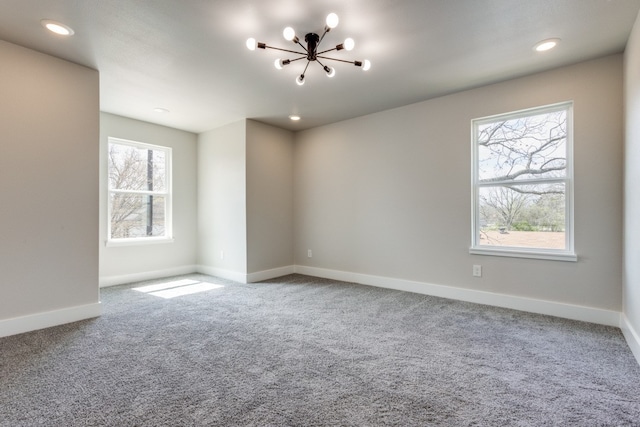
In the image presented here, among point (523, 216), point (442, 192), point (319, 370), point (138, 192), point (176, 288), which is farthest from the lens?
point (138, 192)

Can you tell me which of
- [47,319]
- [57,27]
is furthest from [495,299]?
[57,27]

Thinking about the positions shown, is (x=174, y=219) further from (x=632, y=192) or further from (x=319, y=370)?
(x=632, y=192)

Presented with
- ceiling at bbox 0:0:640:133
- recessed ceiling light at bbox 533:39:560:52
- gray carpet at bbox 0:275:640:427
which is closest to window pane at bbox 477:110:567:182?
ceiling at bbox 0:0:640:133

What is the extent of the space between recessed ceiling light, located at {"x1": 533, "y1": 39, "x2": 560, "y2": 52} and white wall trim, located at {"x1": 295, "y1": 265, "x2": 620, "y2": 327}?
2.44m

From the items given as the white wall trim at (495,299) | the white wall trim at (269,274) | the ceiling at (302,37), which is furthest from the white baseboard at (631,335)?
the white wall trim at (269,274)

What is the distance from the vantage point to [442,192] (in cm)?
392

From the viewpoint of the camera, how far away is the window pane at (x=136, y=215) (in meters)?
4.67

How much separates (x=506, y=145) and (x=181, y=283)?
15.4 ft

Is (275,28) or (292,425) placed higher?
(275,28)

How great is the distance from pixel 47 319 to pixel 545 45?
5.07 metres

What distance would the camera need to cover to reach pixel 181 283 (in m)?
4.68

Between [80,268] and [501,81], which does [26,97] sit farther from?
[501,81]

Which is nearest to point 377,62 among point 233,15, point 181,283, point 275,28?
point 275,28

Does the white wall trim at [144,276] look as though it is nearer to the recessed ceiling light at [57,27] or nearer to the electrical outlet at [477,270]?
the recessed ceiling light at [57,27]
